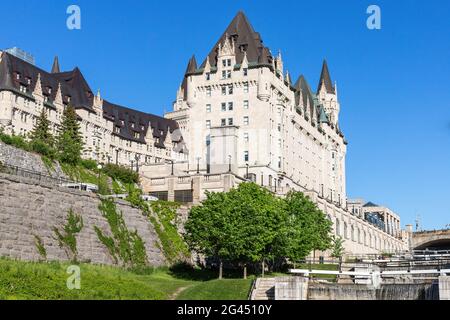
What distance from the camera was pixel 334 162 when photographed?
524ft

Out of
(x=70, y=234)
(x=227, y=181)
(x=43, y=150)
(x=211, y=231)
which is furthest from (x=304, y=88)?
(x=70, y=234)

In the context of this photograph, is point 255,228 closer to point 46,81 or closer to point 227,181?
point 227,181

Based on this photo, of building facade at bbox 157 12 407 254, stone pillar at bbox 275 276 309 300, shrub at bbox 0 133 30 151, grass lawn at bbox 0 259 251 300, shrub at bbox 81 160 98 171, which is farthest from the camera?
building facade at bbox 157 12 407 254

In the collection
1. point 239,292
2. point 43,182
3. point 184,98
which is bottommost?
point 239,292

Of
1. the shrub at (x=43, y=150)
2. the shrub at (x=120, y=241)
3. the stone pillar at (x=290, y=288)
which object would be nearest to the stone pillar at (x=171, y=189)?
the shrub at (x=43, y=150)

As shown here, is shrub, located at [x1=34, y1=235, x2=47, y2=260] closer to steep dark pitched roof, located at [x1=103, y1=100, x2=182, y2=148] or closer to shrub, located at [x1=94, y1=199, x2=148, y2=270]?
shrub, located at [x1=94, y1=199, x2=148, y2=270]

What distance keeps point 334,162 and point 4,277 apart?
12700 centimetres

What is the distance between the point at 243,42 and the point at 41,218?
261 feet

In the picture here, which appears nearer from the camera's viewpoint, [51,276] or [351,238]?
[51,276]

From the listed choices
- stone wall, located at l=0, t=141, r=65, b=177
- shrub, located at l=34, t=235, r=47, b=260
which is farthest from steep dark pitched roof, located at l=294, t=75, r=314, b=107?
shrub, located at l=34, t=235, r=47, b=260

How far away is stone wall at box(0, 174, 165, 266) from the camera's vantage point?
5006cm

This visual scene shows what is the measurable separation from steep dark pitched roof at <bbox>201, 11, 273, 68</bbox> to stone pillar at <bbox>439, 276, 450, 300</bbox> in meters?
90.2
